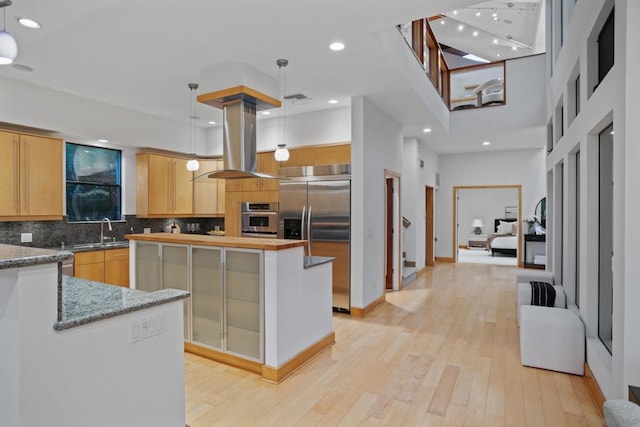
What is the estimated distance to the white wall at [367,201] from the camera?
4855mm

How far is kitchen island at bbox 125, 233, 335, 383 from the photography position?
303cm

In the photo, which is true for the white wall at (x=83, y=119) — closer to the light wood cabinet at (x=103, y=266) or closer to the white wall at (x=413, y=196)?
the light wood cabinet at (x=103, y=266)

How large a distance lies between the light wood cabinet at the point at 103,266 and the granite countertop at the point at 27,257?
368 cm

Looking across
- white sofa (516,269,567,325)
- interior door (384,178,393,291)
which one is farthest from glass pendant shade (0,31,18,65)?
interior door (384,178,393,291)

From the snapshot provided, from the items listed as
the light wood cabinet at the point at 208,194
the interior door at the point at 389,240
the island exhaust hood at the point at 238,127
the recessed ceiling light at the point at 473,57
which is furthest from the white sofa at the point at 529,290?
the recessed ceiling light at the point at 473,57

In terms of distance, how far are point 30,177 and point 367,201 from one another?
13.5 ft

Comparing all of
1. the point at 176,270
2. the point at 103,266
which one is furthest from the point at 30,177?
the point at 176,270

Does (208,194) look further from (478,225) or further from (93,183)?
(478,225)

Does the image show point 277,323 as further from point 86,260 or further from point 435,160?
point 435,160

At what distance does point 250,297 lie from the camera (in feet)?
10.4

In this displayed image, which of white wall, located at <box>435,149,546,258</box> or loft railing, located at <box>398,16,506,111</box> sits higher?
loft railing, located at <box>398,16,506,111</box>

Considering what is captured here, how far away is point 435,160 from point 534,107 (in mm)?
2856

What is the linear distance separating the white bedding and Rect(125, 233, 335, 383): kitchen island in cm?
869

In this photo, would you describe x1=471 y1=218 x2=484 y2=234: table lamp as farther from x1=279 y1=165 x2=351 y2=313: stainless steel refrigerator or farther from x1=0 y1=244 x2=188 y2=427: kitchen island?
x1=0 y1=244 x2=188 y2=427: kitchen island
